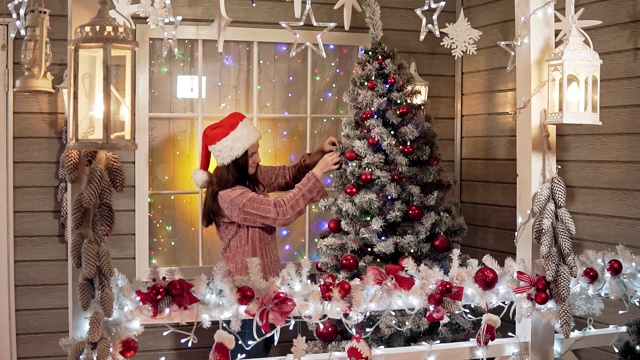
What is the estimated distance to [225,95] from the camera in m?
4.90

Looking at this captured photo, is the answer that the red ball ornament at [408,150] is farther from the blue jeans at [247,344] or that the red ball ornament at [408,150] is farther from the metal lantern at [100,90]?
the metal lantern at [100,90]

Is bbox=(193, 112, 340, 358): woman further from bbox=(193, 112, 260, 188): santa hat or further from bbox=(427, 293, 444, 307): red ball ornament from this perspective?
bbox=(427, 293, 444, 307): red ball ornament

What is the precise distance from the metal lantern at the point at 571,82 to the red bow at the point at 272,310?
122 centimetres

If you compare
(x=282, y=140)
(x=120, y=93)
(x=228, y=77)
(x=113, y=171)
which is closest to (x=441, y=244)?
(x=282, y=140)

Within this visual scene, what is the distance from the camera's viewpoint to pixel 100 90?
247cm

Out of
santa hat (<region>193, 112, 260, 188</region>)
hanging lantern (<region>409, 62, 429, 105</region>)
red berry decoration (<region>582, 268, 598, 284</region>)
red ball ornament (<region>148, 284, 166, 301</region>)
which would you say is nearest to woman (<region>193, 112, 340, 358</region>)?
santa hat (<region>193, 112, 260, 188</region>)

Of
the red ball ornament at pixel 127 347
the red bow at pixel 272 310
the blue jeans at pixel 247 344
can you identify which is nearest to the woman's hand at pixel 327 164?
the blue jeans at pixel 247 344

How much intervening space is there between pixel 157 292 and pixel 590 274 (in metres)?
1.65

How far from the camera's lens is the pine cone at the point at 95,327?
8.20 feet

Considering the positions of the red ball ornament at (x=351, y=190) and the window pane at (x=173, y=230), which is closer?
the red ball ornament at (x=351, y=190)

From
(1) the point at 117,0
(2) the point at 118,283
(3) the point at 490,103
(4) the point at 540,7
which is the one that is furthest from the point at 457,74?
(2) the point at 118,283

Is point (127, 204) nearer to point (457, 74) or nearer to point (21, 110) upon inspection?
point (21, 110)

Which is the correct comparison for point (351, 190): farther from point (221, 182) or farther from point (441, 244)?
point (221, 182)

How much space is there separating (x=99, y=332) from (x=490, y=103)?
3223mm
